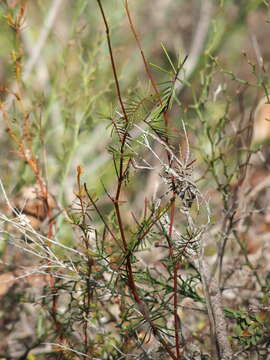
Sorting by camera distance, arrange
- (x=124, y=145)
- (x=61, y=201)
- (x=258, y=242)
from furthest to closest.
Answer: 1. (x=258, y=242)
2. (x=61, y=201)
3. (x=124, y=145)

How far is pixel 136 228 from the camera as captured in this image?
151 centimetres

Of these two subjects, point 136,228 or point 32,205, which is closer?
point 136,228

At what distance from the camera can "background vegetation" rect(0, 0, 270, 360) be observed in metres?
1.26

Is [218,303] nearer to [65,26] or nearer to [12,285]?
[12,285]

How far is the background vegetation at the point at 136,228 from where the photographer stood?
4.14 feet

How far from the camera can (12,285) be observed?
1.96 m

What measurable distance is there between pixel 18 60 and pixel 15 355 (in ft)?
3.30

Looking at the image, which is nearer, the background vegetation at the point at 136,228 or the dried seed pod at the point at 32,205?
the background vegetation at the point at 136,228

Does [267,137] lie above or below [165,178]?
above

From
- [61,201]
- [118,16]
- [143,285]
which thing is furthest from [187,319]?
[118,16]

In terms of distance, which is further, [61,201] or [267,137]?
A: [267,137]

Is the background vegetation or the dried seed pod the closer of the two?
the background vegetation

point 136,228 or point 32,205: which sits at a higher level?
point 32,205

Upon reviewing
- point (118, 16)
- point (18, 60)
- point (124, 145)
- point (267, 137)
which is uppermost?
point (118, 16)
